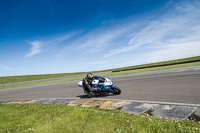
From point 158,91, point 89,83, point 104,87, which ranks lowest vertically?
point 158,91

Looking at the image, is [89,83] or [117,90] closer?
[117,90]

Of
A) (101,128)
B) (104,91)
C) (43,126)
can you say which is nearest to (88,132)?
(101,128)

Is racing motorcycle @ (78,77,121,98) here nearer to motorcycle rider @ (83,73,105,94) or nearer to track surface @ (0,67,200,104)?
motorcycle rider @ (83,73,105,94)

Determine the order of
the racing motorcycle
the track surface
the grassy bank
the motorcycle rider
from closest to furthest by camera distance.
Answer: the grassy bank
the track surface
the racing motorcycle
the motorcycle rider

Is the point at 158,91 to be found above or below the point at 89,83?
below

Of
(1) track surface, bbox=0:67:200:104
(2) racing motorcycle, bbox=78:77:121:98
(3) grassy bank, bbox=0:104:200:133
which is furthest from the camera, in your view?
(2) racing motorcycle, bbox=78:77:121:98

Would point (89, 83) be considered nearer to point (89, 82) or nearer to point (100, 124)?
point (89, 82)

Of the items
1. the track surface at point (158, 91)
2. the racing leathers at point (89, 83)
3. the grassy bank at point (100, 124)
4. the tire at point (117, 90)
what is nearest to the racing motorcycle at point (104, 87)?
the tire at point (117, 90)

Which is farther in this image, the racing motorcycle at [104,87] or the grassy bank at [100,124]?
the racing motorcycle at [104,87]

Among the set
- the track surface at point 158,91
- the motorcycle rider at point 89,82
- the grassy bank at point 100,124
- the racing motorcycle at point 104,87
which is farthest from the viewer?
the motorcycle rider at point 89,82

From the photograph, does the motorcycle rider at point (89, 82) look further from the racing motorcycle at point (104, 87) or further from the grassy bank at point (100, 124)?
the grassy bank at point (100, 124)

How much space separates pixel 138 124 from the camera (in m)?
3.61

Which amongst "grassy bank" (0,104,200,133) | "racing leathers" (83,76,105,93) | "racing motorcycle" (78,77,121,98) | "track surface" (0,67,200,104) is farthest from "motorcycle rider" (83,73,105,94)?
"grassy bank" (0,104,200,133)

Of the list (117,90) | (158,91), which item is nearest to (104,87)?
(117,90)
